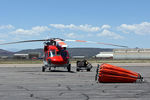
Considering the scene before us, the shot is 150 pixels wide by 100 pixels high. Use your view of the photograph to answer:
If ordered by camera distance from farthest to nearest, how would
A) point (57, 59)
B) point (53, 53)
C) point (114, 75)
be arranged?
point (53, 53) → point (57, 59) → point (114, 75)

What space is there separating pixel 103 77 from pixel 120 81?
1.03m

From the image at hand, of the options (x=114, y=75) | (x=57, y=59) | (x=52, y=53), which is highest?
(x=52, y=53)

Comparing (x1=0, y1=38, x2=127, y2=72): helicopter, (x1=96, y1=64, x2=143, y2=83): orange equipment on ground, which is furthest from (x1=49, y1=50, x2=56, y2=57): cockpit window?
(x1=96, y1=64, x2=143, y2=83): orange equipment on ground

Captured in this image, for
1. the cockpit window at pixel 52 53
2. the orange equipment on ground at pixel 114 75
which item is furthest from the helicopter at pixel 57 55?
the orange equipment on ground at pixel 114 75

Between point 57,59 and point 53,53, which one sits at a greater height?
point 53,53

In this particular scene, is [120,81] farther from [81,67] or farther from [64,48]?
[81,67]

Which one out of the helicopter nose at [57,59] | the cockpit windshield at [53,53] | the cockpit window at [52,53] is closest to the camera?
the helicopter nose at [57,59]

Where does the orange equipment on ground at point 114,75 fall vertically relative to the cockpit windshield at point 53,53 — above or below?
below

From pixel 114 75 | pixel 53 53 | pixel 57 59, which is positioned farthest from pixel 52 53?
pixel 114 75

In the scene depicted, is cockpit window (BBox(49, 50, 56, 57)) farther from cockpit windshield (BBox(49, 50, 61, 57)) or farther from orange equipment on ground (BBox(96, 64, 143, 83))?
orange equipment on ground (BBox(96, 64, 143, 83))

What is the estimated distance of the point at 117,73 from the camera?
17625 mm

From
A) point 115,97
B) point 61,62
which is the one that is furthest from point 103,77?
point 61,62

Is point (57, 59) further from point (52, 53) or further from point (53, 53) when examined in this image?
point (52, 53)

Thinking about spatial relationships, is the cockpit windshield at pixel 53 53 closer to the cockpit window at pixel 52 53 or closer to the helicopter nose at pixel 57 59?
the cockpit window at pixel 52 53
